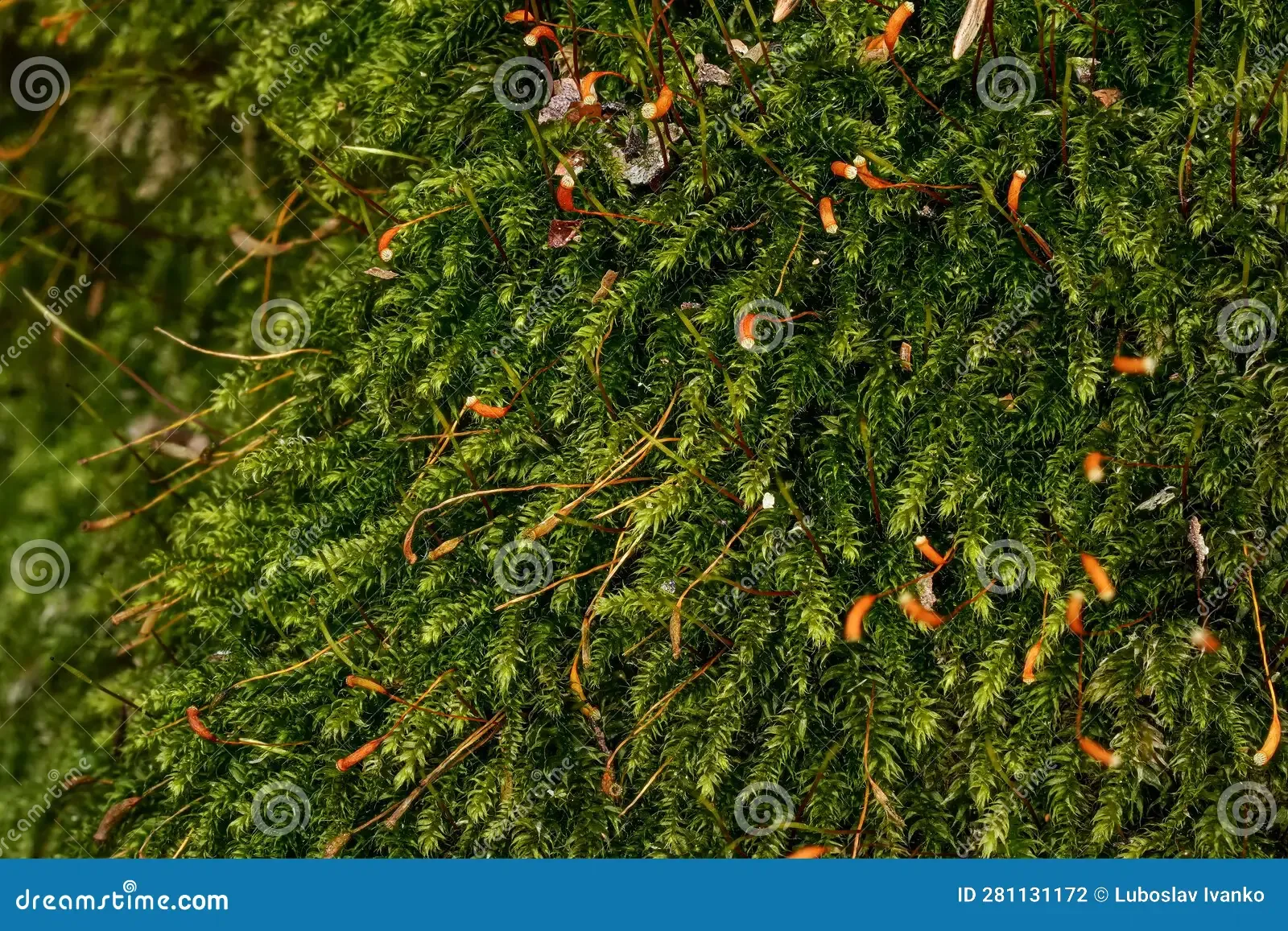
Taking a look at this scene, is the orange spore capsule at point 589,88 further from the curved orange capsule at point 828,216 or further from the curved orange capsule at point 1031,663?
the curved orange capsule at point 1031,663

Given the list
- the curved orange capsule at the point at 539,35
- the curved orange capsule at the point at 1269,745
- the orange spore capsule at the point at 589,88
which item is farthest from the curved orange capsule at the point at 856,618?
the curved orange capsule at the point at 539,35

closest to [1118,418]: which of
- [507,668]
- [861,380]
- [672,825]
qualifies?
[861,380]

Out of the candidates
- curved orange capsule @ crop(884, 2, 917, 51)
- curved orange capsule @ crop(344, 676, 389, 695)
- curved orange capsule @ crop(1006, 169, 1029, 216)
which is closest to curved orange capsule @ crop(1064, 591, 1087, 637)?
curved orange capsule @ crop(1006, 169, 1029, 216)

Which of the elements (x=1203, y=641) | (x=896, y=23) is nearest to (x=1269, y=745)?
(x=1203, y=641)

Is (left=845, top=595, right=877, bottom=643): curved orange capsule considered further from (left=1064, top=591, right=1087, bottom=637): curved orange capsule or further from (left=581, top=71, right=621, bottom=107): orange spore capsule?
(left=581, top=71, right=621, bottom=107): orange spore capsule

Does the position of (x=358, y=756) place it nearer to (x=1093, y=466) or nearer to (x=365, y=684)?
(x=365, y=684)

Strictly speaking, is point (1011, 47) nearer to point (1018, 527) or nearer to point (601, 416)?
point (1018, 527)
